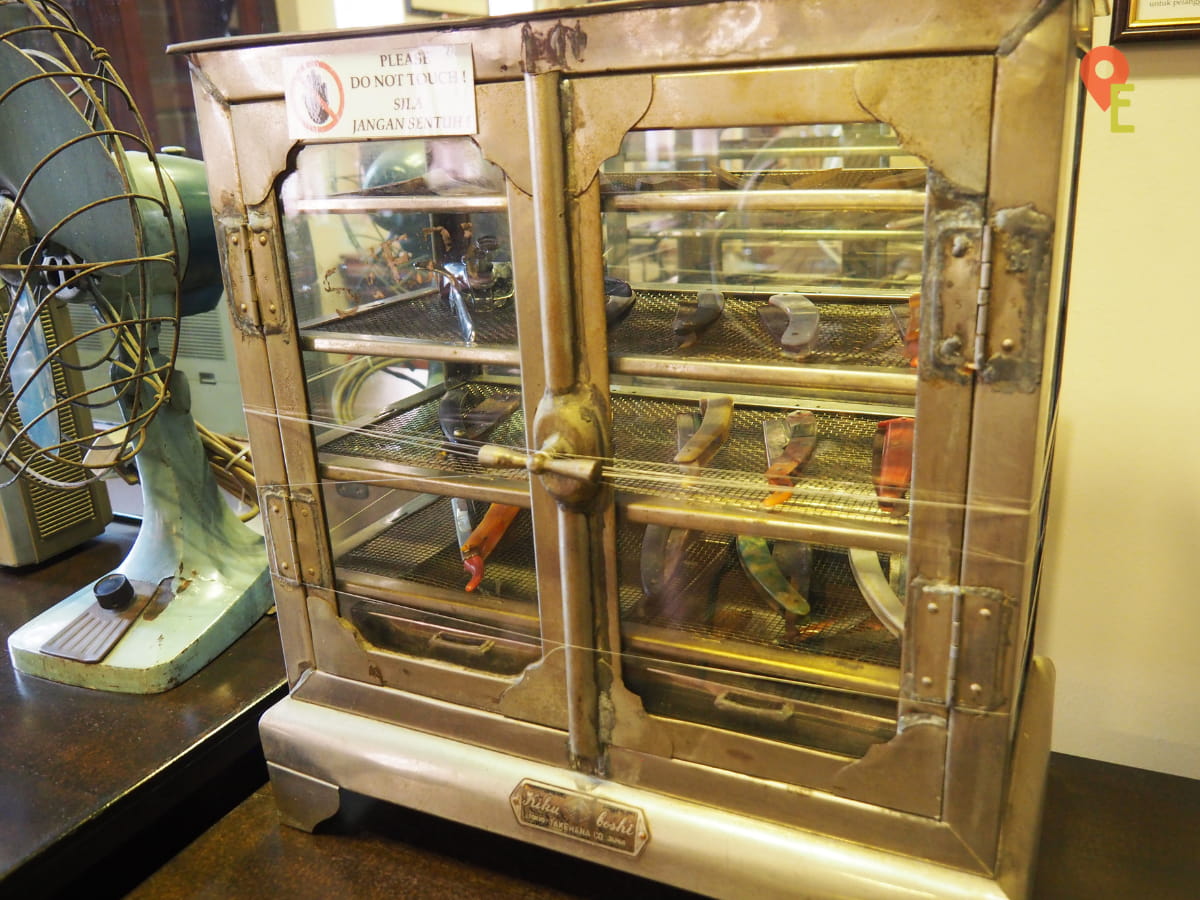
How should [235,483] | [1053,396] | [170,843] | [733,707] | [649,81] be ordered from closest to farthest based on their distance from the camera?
1. [649,81]
2. [733,707]
3. [1053,396]
4. [170,843]
5. [235,483]

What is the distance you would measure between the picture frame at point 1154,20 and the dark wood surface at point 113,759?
1.86 meters

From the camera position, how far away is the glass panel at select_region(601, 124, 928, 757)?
3.84 feet

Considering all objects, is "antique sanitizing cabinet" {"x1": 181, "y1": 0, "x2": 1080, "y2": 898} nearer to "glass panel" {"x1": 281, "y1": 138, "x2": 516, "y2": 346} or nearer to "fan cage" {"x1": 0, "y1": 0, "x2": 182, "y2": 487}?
"glass panel" {"x1": 281, "y1": 138, "x2": 516, "y2": 346}

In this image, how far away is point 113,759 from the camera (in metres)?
1.71

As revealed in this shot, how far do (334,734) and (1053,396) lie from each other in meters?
1.26

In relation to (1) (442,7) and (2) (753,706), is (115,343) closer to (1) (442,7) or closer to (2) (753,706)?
(1) (442,7)

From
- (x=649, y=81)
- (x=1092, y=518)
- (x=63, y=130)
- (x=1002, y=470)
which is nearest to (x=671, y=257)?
(x=649, y=81)

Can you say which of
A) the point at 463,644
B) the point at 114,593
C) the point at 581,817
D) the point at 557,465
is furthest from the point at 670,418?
the point at 114,593

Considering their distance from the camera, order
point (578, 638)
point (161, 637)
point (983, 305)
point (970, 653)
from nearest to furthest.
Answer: point (983, 305)
point (970, 653)
point (578, 638)
point (161, 637)

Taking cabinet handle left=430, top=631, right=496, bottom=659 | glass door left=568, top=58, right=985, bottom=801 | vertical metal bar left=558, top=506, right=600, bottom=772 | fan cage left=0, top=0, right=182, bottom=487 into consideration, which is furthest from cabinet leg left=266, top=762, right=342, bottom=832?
fan cage left=0, top=0, right=182, bottom=487

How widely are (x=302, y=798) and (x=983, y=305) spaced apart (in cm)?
134

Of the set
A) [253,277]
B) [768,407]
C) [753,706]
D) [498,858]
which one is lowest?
[498,858]

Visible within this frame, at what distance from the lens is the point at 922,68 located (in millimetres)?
972

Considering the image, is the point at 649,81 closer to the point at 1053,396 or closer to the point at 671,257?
the point at 671,257
